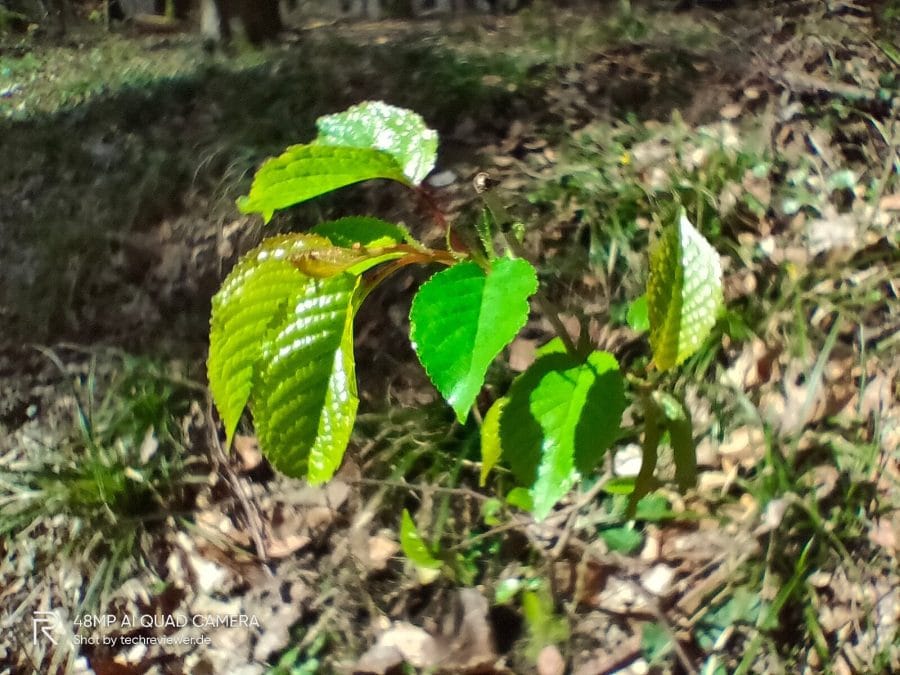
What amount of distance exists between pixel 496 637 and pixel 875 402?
2.11ft

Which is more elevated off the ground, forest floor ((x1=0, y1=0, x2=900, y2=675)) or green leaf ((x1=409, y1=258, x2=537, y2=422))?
green leaf ((x1=409, y1=258, x2=537, y2=422))

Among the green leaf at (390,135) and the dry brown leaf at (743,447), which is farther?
the dry brown leaf at (743,447)

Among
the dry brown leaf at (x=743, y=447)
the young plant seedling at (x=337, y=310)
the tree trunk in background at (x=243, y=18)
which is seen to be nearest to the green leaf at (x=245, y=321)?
the young plant seedling at (x=337, y=310)

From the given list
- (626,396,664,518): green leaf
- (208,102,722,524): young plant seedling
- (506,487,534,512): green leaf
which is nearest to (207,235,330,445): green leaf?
(208,102,722,524): young plant seedling

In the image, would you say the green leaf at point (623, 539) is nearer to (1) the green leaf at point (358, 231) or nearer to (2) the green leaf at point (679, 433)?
(2) the green leaf at point (679, 433)

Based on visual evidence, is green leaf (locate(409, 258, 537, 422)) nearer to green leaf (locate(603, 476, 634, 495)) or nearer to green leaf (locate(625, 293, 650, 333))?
green leaf (locate(625, 293, 650, 333))

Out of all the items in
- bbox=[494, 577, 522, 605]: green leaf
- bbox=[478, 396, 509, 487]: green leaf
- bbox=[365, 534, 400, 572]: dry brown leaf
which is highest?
bbox=[478, 396, 509, 487]: green leaf

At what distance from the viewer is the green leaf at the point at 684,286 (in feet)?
1.60

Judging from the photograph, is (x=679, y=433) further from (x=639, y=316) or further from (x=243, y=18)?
(x=243, y=18)

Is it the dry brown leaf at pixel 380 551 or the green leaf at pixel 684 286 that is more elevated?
the green leaf at pixel 684 286

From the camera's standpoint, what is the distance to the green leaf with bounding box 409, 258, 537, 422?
42 cm

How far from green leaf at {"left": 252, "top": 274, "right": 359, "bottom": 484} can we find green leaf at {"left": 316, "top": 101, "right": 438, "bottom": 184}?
12 centimetres

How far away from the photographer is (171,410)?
115cm

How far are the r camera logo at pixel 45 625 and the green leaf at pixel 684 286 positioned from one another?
1.01 metres
